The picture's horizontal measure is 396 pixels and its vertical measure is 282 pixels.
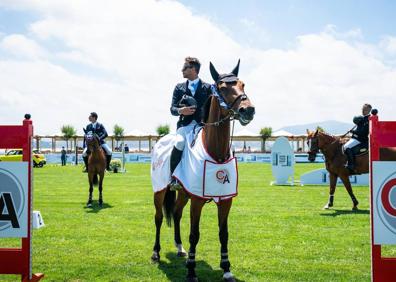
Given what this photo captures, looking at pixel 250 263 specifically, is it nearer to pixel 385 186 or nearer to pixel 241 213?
pixel 385 186

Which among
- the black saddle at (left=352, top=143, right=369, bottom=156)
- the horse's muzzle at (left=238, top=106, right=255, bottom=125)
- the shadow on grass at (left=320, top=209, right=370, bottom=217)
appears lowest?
the shadow on grass at (left=320, top=209, right=370, bottom=217)

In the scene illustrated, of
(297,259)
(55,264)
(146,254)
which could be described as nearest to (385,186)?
(297,259)

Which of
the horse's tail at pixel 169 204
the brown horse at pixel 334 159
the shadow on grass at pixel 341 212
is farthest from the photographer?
the brown horse at pixel 334 159

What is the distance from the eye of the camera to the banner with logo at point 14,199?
15.6 ft

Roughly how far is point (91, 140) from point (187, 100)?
814 cm

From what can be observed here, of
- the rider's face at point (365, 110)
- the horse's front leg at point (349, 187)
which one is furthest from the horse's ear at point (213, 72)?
the horse's front leg at point (349, 187)

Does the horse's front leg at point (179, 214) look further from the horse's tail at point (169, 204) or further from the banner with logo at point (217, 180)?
the banner with logo at point (217, 180)

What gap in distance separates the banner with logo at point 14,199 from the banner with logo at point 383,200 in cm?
400

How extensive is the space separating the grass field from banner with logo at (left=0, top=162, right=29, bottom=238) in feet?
4.07

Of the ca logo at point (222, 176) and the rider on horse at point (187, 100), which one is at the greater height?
the rider on horse at point (187, 100)

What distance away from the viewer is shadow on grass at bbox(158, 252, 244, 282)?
18.9 ft

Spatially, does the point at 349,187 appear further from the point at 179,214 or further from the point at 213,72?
the point at 213,72

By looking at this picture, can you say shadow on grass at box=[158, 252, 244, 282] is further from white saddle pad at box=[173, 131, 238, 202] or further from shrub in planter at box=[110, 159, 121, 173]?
shrub in planter at box=[110, 159, 121, 173]

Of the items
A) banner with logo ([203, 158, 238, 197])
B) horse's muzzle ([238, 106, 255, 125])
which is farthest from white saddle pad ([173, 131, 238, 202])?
horse's muzzle ([238, 106, 255, 125])
